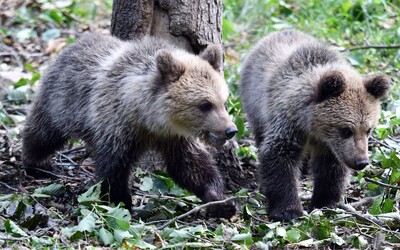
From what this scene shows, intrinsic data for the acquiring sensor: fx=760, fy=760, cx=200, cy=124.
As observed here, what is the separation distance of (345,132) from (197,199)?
5.35 feet

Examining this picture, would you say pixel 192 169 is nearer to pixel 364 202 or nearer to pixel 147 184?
pixel 147 184

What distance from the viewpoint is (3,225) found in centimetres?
630

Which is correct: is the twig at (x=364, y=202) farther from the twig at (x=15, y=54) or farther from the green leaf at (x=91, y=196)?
the twig at (x=15, y=54)

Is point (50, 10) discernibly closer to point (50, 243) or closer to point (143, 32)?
point (143, 32)

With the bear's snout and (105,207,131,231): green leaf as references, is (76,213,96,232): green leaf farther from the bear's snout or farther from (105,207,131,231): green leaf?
the bear's snout

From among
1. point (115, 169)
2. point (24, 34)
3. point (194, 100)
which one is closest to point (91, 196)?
point (115, 169)

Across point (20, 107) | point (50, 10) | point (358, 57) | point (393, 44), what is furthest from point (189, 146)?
point (50, 10)

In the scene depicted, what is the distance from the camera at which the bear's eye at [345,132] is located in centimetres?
704

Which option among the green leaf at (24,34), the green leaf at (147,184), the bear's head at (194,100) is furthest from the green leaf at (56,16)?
the bear's head at (194,100)

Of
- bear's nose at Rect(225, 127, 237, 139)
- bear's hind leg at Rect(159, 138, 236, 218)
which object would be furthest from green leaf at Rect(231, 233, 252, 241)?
bear's hind leg at Rect(159, 138, 236, 218)

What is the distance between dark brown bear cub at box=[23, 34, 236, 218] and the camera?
6.88 m

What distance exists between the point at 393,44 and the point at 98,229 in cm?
694

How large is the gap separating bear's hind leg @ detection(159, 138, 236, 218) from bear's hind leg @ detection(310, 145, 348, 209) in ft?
3.08

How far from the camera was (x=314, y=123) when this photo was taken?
7242mm
